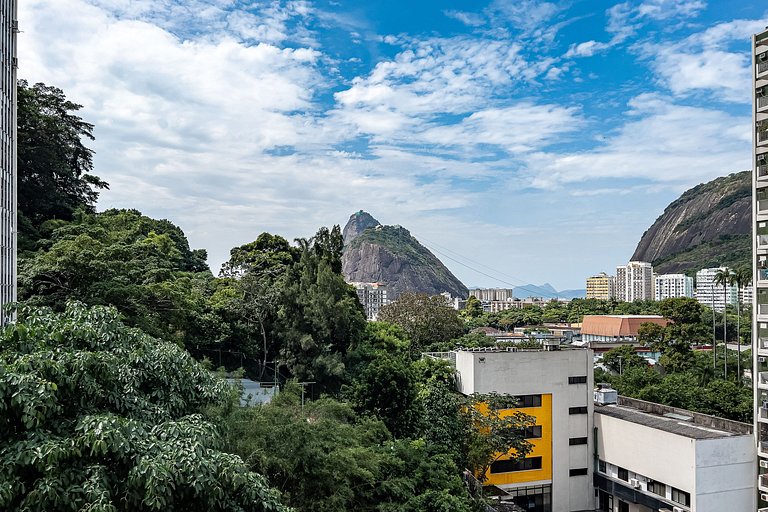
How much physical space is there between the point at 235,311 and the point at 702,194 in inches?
5183

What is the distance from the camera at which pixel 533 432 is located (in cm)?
2336

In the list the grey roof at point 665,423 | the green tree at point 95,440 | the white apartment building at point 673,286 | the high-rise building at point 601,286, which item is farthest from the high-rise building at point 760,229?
the high-rise building at point 601,286

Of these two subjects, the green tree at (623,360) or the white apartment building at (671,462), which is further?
the green tree at (623,360)

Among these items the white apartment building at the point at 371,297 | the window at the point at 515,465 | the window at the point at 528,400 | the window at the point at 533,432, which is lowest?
the window at the point at 515,465

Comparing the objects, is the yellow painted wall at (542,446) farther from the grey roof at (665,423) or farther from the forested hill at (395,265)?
the forested hill at (395,265)

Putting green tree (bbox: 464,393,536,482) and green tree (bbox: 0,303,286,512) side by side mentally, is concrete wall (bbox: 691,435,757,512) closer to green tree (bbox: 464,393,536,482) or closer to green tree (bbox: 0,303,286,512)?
green tree (bbox: 464,393,536,482)

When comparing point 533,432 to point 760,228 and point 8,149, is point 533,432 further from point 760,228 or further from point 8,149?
point 8,149

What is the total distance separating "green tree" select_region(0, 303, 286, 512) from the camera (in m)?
5.29

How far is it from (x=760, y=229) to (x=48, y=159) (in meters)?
28.5

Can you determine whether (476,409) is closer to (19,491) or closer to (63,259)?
(63,259)

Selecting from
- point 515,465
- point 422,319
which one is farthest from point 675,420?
point 422,319

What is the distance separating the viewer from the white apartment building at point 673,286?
111 meters

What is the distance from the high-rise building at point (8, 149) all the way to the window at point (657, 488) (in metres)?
20.2

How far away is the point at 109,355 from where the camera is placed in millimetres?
6402
